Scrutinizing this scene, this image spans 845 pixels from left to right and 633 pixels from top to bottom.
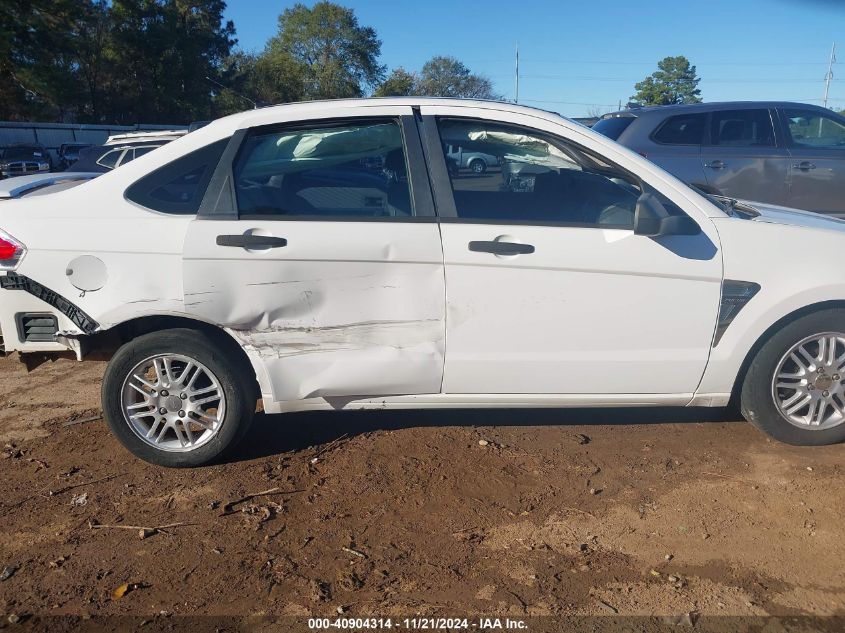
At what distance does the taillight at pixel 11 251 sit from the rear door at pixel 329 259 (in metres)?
0.86

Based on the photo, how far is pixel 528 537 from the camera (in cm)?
316

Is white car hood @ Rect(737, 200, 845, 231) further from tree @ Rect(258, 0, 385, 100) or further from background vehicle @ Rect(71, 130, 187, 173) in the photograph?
tree @ Rect(258, 0, 385, 100)

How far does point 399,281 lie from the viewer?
3555 mm

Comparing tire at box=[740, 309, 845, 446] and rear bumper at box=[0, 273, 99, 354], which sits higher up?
rear bumper at box=[0, 273, 99, 354]

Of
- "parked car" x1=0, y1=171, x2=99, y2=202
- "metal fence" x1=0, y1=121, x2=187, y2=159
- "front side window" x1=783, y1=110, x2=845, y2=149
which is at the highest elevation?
"metal fence" x1=0, y1=121, x2=187, y2=159

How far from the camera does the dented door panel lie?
3529 millimetres

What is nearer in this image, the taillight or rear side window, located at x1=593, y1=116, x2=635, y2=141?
the taillight

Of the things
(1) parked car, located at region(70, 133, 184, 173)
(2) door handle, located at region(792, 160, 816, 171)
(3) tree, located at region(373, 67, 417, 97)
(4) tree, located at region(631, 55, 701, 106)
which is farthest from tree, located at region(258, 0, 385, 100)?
(2) door handle, located at region(792, 160, 816, 171)

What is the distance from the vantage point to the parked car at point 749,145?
821cm

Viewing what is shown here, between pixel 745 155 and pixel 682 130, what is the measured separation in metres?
0.78

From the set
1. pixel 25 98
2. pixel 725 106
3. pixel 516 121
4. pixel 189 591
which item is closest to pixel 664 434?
pixel 516 121

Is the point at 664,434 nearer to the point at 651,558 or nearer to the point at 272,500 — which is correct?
the point at 651,558

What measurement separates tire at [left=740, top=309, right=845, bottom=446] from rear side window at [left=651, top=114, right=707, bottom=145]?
4.96m

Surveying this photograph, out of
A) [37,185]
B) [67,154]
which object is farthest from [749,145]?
[67,154]
